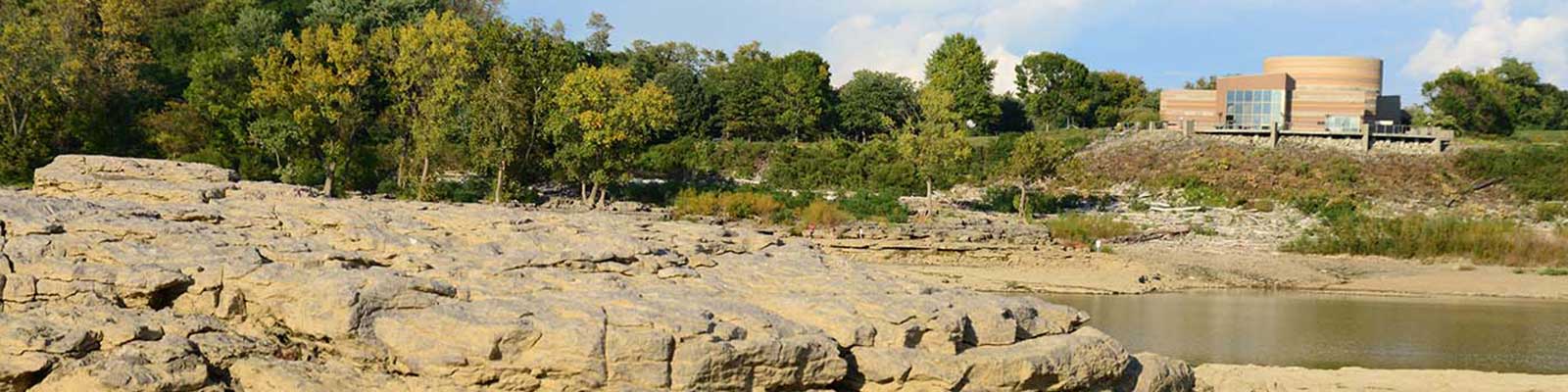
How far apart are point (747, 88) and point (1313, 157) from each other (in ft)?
77.8

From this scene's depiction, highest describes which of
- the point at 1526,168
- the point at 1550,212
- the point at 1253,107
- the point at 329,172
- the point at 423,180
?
the point at 1253,107

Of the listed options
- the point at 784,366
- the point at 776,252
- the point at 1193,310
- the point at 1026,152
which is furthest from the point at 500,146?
the point at 784,366

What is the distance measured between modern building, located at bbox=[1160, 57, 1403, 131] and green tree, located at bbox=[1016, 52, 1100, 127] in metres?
9.46

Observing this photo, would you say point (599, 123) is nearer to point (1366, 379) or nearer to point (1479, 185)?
point (1366, 379)

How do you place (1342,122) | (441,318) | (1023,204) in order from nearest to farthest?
(441,318) → (1023,204) → (1342,122)

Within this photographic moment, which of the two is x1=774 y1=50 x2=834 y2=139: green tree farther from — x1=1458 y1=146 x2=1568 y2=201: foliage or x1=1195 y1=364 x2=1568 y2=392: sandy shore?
x1=1195 y1=364 x2=1568 y2=392: sandy shore

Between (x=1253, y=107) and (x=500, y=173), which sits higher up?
(x=1253, y=107)

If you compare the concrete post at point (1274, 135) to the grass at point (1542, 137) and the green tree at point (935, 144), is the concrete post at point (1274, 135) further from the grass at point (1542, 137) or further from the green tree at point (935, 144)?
the green tree at point (935, 144)

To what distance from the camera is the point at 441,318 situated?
10648 mm

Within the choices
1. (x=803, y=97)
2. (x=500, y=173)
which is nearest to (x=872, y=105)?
(x=803, y=97)

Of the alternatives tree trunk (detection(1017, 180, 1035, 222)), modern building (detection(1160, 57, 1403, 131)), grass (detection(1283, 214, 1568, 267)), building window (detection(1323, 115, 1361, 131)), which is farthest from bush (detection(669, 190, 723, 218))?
building window (detection(1323, 115, 1361, 131))

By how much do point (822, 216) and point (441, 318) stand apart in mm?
24679

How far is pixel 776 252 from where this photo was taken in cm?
1603

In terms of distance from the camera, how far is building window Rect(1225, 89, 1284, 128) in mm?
55594
